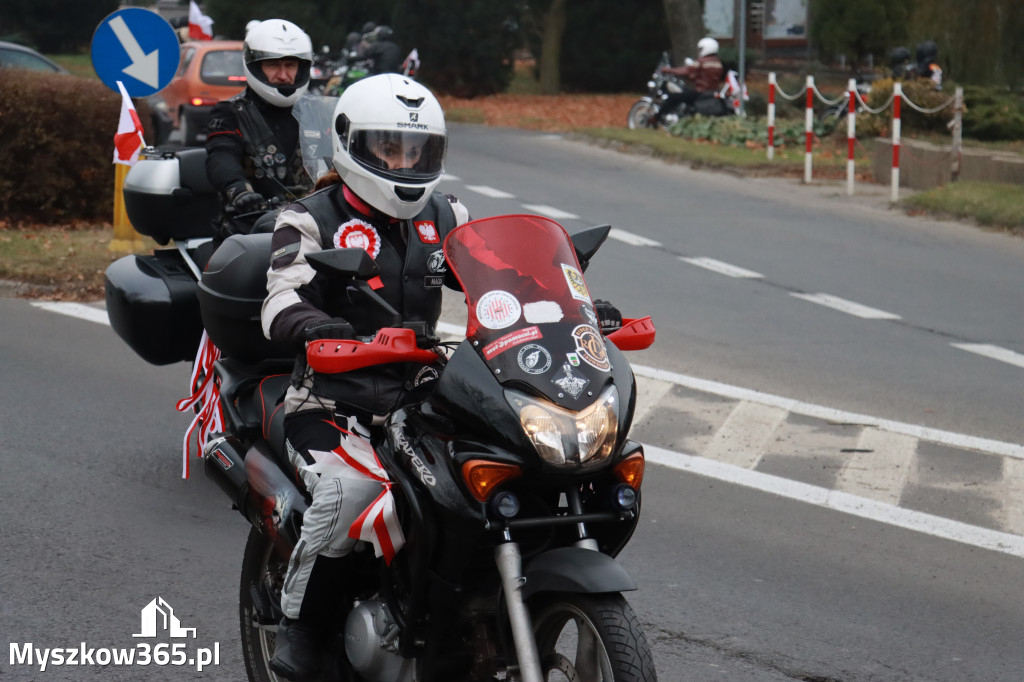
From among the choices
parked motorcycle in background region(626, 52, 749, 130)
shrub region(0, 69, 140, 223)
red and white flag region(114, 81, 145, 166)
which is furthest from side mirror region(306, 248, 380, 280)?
parked motorcycle in background region(626, 52, 749, 130)

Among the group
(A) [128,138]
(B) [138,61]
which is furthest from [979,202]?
(A) [128,138]

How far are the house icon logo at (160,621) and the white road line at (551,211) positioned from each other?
10.4 m

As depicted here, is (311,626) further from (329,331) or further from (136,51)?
→ (136,51)

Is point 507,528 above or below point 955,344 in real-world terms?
above

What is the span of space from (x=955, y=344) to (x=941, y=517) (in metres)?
3.74

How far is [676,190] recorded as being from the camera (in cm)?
1802

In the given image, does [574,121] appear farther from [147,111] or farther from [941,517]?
[941,517]

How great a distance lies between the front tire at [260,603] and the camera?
4234mm

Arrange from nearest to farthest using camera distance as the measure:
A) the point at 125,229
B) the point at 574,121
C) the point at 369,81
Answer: the point at 369,81 < the point at 125,229 < the point at 574,121

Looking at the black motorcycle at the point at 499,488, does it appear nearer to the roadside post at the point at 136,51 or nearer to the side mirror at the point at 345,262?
the side mirror at the point at 345,262

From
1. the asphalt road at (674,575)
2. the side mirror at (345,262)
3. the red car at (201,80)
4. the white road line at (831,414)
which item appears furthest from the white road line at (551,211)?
the side mirror at (345,262)

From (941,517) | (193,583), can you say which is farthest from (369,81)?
(941,517)

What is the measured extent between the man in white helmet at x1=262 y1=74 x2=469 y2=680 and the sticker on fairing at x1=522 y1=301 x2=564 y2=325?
0.46 meters

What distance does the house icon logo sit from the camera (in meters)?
4.92
